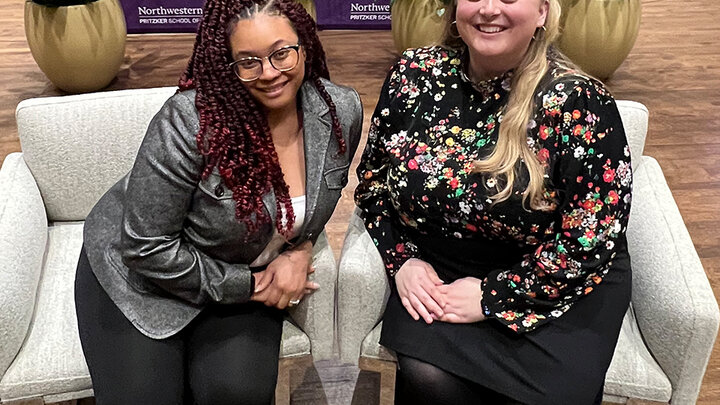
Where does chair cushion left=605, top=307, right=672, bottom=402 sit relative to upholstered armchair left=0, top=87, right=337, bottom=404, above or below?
below

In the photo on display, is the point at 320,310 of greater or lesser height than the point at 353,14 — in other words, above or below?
above

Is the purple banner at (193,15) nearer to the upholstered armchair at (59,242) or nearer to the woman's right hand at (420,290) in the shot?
the upholstered armchair at (59,242)

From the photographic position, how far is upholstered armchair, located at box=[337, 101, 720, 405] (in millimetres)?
1745

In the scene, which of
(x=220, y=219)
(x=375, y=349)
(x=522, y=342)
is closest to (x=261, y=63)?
(x=220, y=219)

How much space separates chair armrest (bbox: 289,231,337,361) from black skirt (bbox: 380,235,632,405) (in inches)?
5.4

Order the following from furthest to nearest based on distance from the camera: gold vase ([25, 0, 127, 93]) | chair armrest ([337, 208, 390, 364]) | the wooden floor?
gold vase ([25, 0, 127, 93]) → the wooden floor → chair armrest ([337, 208, 390, 364])

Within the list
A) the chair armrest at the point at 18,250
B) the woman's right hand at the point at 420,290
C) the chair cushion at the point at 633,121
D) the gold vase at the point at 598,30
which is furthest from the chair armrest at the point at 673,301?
the gold vase at the point at 598,30

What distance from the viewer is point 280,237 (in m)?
1.85

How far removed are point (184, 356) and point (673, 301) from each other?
43.3 inches

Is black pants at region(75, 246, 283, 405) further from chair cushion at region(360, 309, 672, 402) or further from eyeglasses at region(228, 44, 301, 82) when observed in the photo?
chair cushion at region(360, 309, 672, 402)

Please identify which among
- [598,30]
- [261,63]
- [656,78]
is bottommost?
[656,78]

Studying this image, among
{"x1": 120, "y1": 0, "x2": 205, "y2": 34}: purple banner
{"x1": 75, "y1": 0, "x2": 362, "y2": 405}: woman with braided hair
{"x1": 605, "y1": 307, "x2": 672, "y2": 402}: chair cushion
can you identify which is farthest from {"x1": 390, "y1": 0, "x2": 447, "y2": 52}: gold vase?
{"x1": 605, "y1": 307, "x2": 672, "y2": 402}: chair cushion

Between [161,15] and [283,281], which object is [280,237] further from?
[161,15]

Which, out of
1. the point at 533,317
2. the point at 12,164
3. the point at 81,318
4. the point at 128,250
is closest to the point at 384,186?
the point at 533,317
